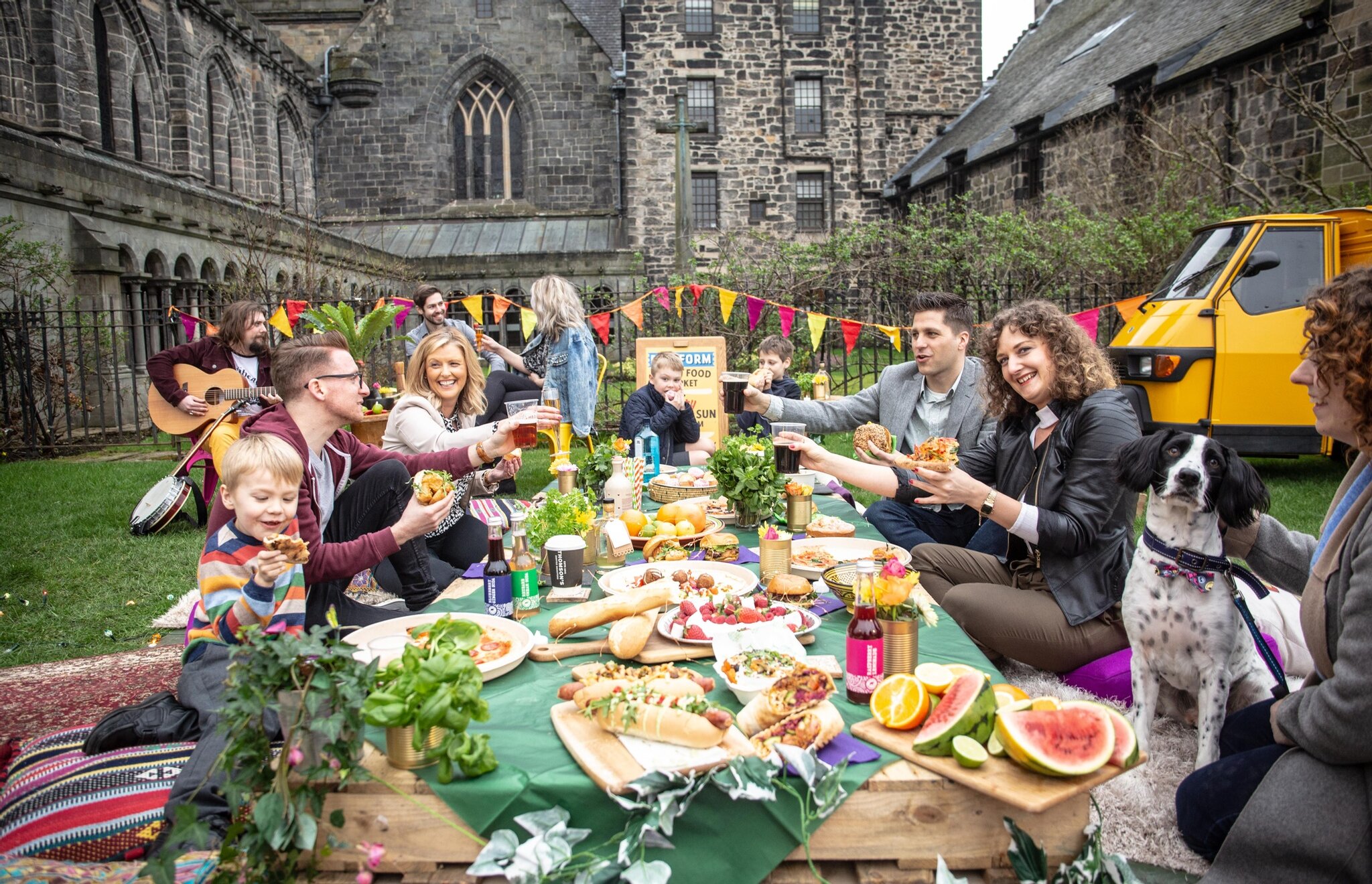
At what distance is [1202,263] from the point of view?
8570mm

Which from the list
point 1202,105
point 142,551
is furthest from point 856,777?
point 1202,105

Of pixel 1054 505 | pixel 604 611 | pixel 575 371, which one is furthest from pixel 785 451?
pixel 575 371

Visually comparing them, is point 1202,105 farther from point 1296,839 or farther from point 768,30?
point 1296,839

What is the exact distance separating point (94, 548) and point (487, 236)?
19.8m

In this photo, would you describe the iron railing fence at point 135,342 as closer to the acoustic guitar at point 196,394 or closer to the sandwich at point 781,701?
the acoustic guitar at point 196,394

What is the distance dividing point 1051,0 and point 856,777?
3425cm

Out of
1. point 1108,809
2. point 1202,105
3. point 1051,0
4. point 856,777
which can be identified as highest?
point 1051,0

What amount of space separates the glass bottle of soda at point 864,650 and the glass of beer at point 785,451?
5.13 ft

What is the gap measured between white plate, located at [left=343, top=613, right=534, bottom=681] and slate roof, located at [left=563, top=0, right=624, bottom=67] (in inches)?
1187

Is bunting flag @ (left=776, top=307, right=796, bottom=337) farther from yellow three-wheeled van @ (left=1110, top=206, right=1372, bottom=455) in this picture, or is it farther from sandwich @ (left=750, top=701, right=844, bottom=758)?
sandwich @ (left=750, top=701, right=844, bottom=758)

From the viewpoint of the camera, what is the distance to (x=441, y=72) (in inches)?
1014

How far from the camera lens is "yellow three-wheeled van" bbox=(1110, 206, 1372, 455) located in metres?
8.02

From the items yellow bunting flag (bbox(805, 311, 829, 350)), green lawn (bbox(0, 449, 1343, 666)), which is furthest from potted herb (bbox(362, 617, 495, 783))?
yellow bunting flag (bbox(805, 311, 829, 350))

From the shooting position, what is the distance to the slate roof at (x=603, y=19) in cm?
2983
